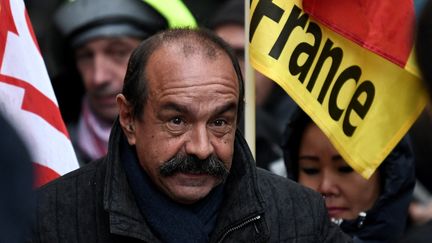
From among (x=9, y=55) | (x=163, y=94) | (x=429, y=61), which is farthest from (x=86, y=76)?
(x=429, y=61)

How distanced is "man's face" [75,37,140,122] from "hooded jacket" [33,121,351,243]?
2.06 meters

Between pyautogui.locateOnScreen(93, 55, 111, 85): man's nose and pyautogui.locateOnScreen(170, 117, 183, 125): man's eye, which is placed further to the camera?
pyautogui.locateOnScreen(93, 55, 111, 85): man's nose

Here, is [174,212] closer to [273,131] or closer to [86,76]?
[86,76]

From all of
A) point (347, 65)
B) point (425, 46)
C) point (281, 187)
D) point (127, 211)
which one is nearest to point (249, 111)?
point (347, 65)

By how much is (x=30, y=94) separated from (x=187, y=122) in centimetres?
94

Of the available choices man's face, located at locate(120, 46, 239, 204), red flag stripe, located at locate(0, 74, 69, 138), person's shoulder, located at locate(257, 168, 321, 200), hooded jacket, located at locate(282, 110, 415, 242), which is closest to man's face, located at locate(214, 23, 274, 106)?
hooded jacket, located at locate(282, 110, 415, 242)

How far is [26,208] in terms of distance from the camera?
2.38 meters

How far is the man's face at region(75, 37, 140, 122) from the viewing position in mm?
6473

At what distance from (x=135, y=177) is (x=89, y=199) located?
0.57 ft

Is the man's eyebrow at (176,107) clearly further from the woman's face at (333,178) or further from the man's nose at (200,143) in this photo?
the woman's face at (333,178)

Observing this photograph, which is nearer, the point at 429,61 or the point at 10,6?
the point at 429,61

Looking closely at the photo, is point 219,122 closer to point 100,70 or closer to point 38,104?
point 38,104

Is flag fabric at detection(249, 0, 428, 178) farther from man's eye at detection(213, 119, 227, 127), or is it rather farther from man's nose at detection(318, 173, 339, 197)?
man's eye at detection(213, 119, 227, 127)

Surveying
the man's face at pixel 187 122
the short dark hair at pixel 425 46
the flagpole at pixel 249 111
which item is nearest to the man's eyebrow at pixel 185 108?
the man's face at pixel 187 122
